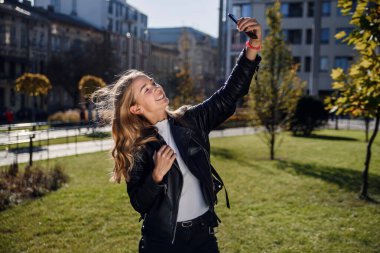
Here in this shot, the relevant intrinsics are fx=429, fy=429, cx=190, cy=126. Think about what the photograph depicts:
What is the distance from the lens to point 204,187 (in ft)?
9.49

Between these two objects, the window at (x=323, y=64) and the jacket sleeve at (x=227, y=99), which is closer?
the jacket sleeve at (x=227, y=99)

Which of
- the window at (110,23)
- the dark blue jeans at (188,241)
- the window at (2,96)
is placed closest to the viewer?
the dark blue jeans at (188,241)

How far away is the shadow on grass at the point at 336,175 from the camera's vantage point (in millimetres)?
10289

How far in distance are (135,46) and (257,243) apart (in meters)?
53.0

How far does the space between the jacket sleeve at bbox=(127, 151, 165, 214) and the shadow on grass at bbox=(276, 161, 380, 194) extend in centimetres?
813

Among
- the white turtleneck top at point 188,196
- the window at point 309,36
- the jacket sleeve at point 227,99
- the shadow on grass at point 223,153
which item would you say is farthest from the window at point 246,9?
the white turtleneck top at point 188,196

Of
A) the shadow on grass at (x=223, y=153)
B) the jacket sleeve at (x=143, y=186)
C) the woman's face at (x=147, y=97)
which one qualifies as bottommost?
the shadow on grass at (x=223, y=153)

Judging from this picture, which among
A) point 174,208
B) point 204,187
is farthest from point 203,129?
point 174,208

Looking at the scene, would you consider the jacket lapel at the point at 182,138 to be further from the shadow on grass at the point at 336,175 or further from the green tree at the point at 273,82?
the green tree at the point at 273,82

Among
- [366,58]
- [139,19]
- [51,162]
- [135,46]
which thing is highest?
[139,19]

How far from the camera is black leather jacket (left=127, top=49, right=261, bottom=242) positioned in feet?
8.98

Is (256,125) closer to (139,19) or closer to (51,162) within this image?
(51,162)

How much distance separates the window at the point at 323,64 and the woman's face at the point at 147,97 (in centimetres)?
5523

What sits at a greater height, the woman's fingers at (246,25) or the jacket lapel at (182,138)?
the woman's fingers at (246,25)
